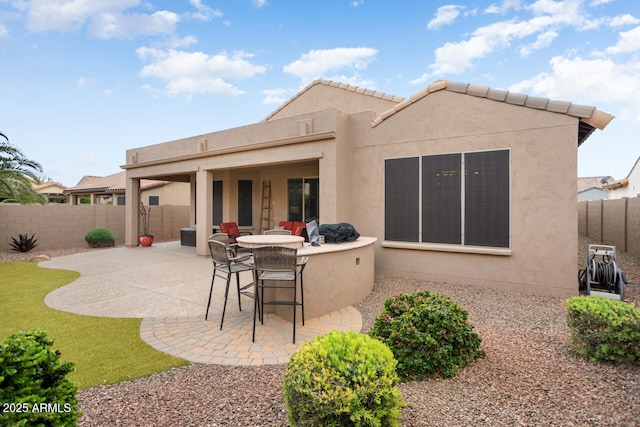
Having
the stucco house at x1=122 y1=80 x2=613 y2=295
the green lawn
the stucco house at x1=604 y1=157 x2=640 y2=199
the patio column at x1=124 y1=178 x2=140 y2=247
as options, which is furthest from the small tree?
the stucco house at x1=604 y1=157 x2=640 y2=199

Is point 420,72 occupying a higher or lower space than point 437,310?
higher

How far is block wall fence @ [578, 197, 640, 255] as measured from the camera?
9172 millimetres

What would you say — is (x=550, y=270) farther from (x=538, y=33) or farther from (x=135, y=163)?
(x=135, y=163)

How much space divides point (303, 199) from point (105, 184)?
24563 millimetres

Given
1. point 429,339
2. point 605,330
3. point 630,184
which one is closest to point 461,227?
point 605,330

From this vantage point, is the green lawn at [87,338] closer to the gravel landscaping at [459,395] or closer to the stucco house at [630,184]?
the gravel landscaping at [459,395]

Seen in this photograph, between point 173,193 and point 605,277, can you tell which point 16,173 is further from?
point 605,277

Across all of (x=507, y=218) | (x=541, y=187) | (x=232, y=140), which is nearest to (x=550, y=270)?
(x=507, y=218)

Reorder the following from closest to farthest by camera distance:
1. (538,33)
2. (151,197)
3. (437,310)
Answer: (437,310) → (538,33) → (151,197)

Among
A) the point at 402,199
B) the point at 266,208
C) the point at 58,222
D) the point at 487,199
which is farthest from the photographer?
the point at 58,222

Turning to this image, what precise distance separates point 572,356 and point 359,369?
2.80 meters

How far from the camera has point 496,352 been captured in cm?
332

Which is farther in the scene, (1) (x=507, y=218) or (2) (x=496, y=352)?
(1) (x=507, y=218)

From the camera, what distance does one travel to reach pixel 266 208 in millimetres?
12055
